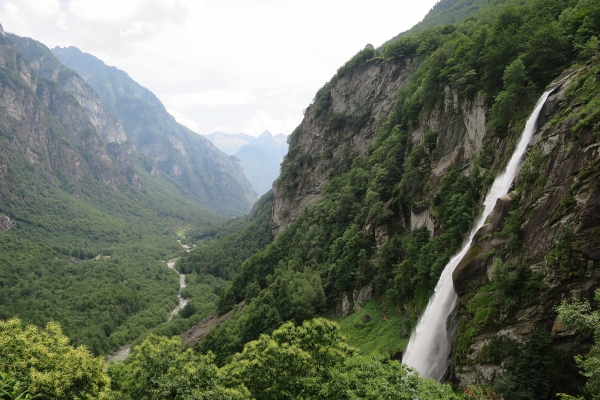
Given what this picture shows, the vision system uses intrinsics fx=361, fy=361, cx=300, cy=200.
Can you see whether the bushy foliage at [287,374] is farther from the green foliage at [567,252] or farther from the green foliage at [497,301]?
the green foliage at [567,252]

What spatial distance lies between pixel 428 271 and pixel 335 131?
60.4 metres

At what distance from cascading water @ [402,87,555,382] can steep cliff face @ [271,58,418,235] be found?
4678 cm

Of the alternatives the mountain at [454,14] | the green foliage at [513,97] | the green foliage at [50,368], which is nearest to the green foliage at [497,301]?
the green foliage at [513,97]

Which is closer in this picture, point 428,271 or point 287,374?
point 287,374

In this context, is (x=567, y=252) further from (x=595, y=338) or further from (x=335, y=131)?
(x=335, y=131)

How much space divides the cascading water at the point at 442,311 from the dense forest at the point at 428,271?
106 cm

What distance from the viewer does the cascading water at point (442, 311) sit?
961 inches

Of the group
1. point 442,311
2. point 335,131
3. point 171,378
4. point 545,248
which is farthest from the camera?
point 335,131

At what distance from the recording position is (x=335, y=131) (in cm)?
8738

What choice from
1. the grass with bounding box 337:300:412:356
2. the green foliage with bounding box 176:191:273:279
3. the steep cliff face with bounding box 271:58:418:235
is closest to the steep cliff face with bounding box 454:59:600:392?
the grass with bounding box 337:300:412:356

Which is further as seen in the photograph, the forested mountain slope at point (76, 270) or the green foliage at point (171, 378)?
the forested mountain slope at point (76, 270)

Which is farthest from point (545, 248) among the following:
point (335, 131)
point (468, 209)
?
point (335, 131)

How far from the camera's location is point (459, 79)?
129 feet

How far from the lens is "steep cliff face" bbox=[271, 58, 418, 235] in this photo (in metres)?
77.2
